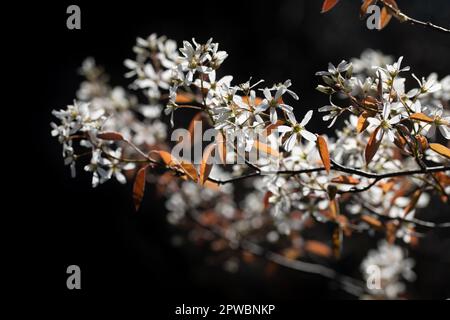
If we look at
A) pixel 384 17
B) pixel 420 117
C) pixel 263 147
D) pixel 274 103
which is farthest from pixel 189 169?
pixel 384 17

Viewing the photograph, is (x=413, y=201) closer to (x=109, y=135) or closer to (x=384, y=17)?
(x=384, y=17)

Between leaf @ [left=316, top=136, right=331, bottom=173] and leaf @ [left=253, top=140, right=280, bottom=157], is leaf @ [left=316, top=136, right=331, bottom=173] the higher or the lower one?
the lower one

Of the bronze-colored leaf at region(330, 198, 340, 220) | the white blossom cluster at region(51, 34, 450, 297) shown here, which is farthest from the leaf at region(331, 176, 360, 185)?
the bronze-colored leaf at region(330, 198, 340, 220)

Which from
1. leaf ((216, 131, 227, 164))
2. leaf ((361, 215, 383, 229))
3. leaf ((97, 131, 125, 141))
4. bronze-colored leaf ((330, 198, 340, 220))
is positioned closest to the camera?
leaf ((216, 131, 227, 164))

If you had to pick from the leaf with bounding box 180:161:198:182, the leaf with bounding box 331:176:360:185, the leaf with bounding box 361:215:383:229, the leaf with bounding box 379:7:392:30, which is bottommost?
the leaf with bounding box 361:215:383:229

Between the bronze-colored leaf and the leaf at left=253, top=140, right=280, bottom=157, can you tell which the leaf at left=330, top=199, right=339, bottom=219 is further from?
the leaf at left=253, top=140, right=280, bottom=157

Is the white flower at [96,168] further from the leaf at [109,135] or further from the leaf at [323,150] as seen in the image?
the leaf at [323,150]

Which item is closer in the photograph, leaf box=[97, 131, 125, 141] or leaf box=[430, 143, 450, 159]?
leaf box=[430, 143, 450, 159]
